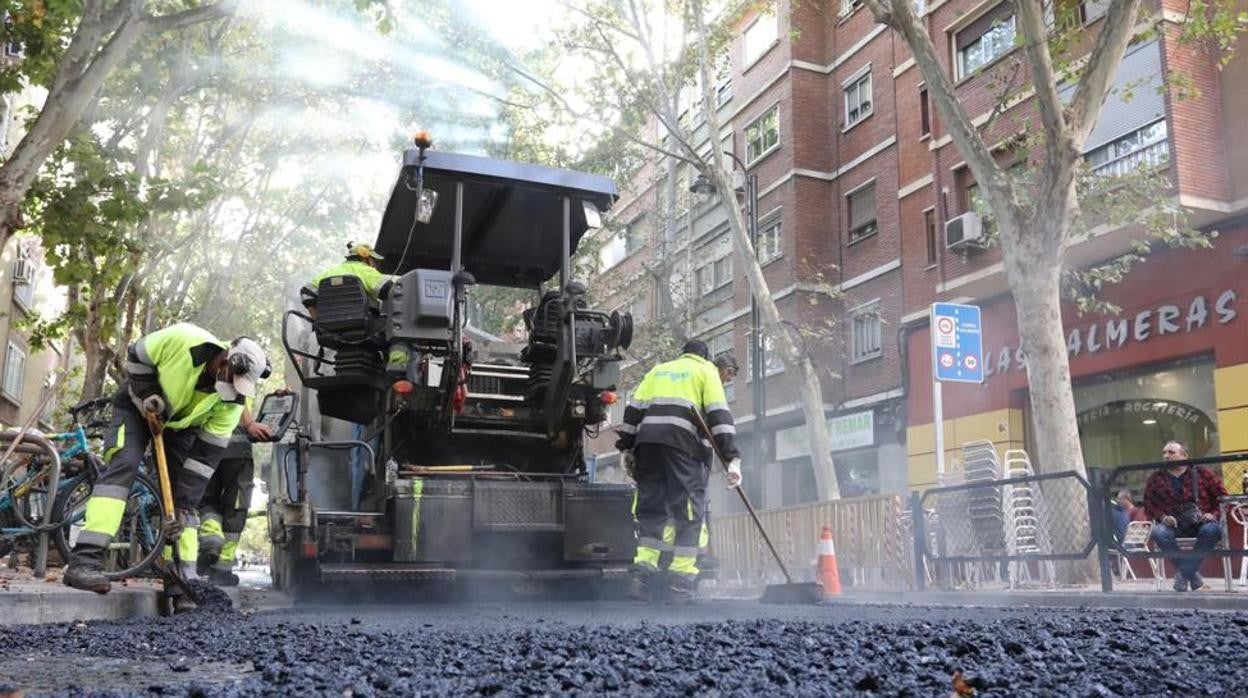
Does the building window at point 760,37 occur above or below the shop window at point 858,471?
above

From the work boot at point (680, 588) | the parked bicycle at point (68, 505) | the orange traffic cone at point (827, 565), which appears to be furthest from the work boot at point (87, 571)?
the orange traffic cone at point (827, 565)

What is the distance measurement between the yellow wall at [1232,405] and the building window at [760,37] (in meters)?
13.3

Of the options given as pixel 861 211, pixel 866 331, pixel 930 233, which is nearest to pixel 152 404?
pixel 930 233

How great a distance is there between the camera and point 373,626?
5152mm

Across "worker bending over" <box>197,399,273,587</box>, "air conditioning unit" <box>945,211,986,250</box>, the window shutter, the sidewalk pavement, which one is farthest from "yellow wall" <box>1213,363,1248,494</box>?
the sidewalk pavement

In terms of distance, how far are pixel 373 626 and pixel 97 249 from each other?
578cm

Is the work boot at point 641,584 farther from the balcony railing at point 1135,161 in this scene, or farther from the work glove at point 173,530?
the balcony railing at point 1135,161

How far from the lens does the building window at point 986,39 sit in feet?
58.7

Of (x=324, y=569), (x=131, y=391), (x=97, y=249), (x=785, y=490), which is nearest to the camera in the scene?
(x=131, y=391)

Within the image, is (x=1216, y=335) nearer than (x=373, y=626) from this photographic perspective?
No

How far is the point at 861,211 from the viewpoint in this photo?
73.3 ft

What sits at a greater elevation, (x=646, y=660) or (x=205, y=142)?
(x=205, y=142)

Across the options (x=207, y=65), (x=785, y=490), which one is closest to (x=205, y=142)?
(x=207, y=65)

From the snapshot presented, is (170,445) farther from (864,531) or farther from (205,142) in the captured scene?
(205,142)
